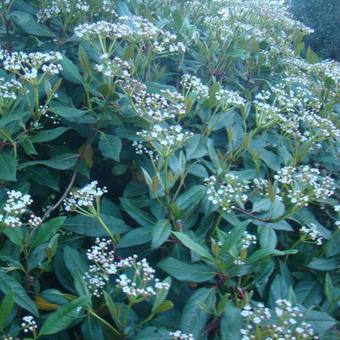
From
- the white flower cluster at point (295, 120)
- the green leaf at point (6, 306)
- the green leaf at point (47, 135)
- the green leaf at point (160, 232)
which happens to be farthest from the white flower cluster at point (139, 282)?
the white flower cluster at point (295, 120)

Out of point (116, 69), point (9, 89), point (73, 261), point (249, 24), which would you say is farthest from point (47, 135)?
point (249, 24)

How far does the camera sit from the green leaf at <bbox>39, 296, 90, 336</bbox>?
1.56m

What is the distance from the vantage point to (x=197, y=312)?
1722 mm

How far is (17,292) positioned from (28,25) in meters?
1.39

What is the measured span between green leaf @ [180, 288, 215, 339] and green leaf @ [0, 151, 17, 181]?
0.78m

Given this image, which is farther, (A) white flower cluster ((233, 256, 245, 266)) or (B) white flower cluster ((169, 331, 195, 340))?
(A) white flower cluster ((233, 256, 245, 266))

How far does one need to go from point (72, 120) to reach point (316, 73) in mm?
1646

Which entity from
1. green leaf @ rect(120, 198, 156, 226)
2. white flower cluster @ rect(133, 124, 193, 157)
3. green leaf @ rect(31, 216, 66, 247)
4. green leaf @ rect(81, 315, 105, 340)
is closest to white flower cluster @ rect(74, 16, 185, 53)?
white flower cluster @ rect(133, 124, 193, 157)

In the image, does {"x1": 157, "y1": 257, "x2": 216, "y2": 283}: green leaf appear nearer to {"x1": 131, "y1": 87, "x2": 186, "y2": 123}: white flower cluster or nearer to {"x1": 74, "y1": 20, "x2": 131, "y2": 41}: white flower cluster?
{"x1": 131, "y1": 87, "x2": 186, "y2": 123}: white flower cluster

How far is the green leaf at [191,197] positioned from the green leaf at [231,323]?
0.43 metres

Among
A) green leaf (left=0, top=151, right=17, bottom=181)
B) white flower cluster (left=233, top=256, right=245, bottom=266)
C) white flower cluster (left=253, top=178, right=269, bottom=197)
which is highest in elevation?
white flower cluster (left=253, top=178, right=269, bottom=197)

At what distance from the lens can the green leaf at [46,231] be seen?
1.77 metres

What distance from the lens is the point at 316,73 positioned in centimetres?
308

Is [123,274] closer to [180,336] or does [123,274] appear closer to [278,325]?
[180,336]
